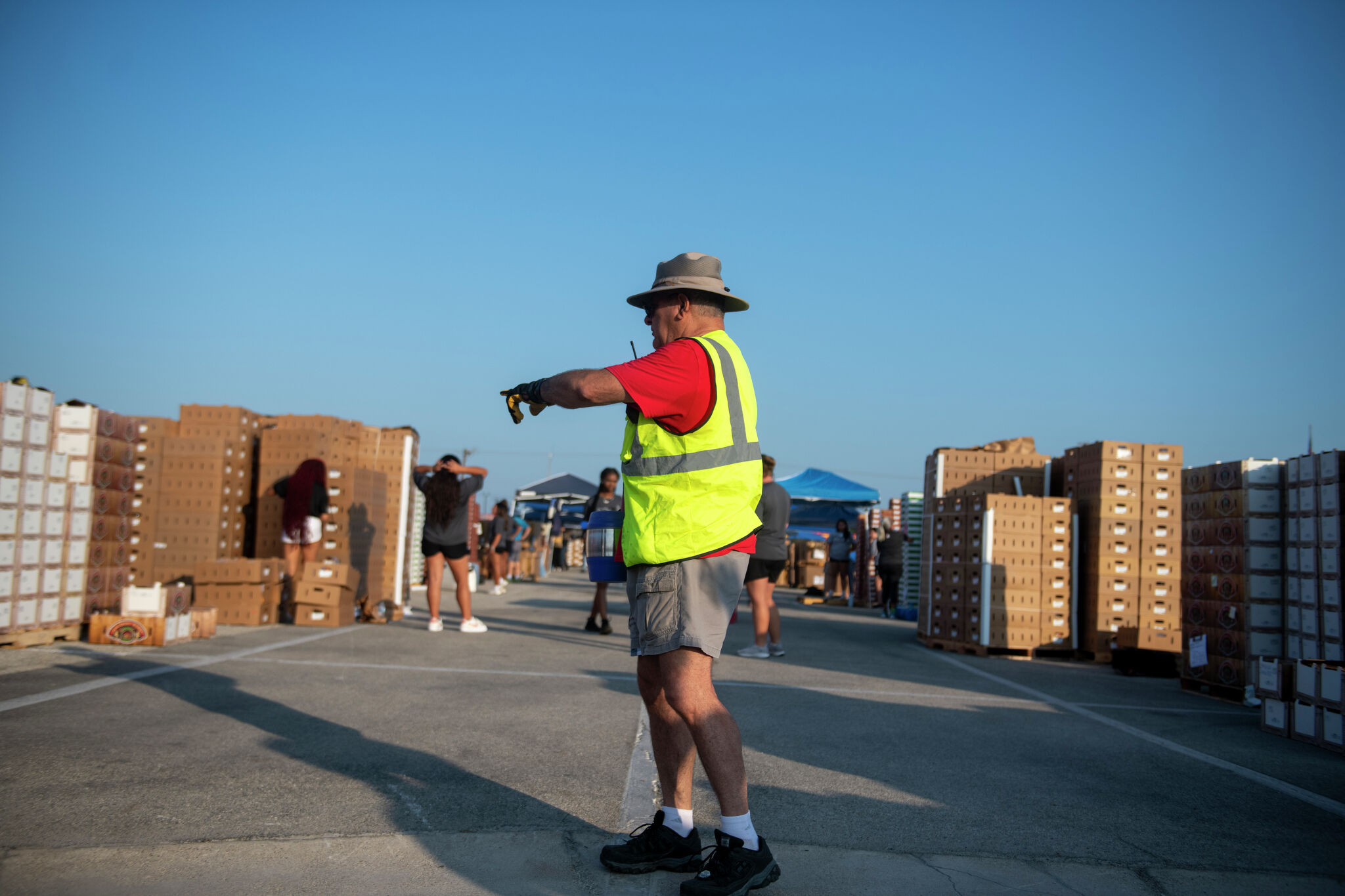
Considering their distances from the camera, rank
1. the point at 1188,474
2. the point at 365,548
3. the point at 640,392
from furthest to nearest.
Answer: the point at 365,548 < the point at 1188,474 < the point at 640,392

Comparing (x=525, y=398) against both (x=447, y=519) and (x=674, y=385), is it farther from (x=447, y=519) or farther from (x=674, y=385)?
(x=447, y=519)

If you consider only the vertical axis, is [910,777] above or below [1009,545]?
below

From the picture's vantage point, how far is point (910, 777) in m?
4.80

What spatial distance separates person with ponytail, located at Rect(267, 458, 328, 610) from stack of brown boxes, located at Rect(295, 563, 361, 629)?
29.2 inches

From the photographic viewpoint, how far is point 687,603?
320 cm

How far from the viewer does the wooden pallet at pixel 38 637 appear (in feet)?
26.8

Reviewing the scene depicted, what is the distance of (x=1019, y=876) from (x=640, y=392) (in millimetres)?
2142

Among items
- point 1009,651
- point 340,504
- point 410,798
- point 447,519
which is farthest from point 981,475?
point 410,798

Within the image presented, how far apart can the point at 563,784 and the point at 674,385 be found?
7.20 feet

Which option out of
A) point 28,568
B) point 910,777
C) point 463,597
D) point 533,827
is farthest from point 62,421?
point 910,777

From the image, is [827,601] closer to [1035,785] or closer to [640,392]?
[1035,785]

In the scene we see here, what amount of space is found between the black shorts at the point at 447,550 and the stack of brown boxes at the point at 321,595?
4.32 feet

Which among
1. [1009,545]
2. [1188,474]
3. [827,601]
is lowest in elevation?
[827,601]

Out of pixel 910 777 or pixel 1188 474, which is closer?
pixel 910 777
